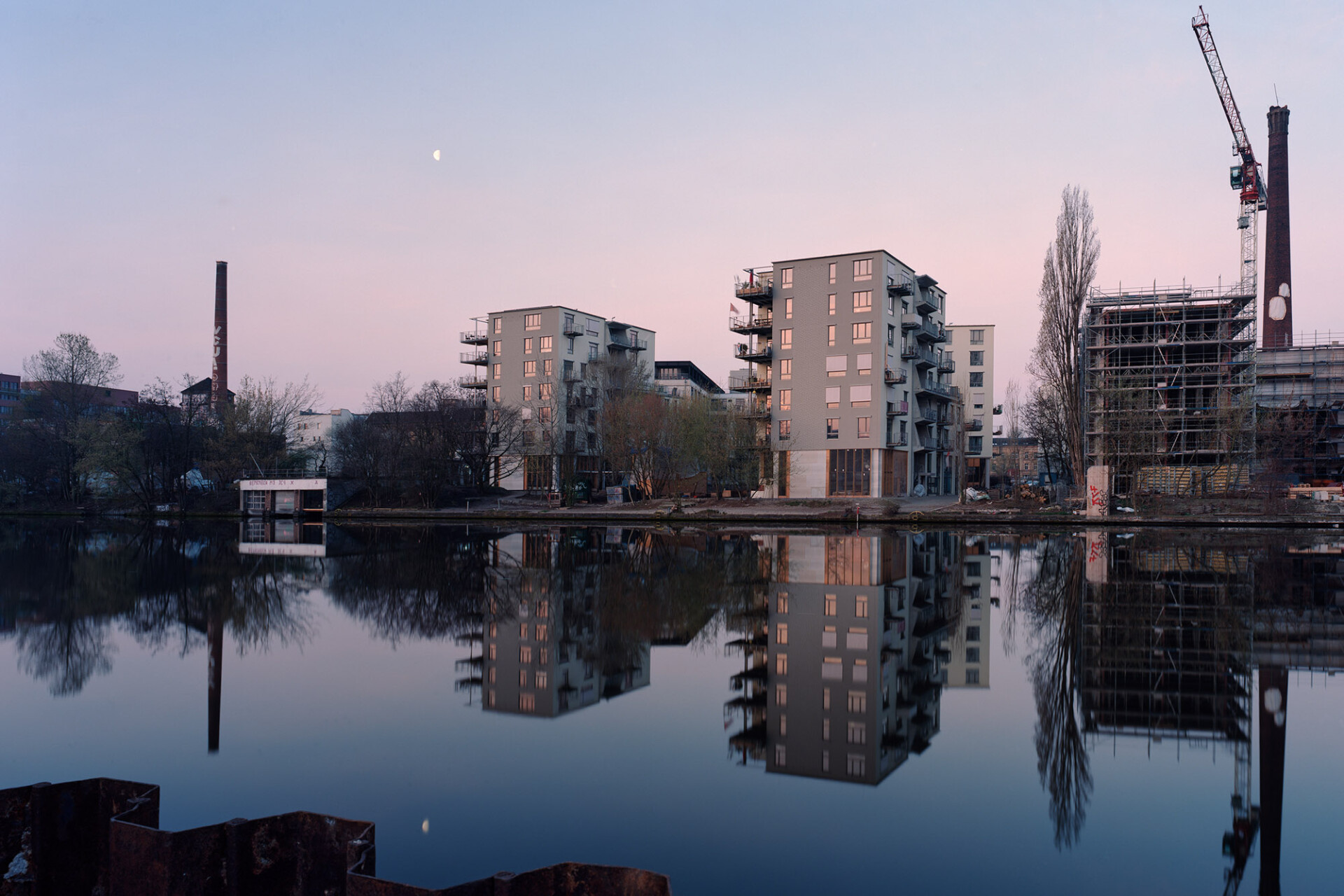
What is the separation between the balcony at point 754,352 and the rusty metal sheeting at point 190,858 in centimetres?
5625

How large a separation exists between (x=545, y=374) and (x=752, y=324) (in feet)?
72.7

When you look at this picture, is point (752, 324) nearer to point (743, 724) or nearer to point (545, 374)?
point (545, 374)

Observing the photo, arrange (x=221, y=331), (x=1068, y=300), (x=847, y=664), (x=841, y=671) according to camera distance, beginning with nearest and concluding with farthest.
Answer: (x=841, y=671) → (x=847, y=664) → (x=1068, y=300) → (x=221, y=331)

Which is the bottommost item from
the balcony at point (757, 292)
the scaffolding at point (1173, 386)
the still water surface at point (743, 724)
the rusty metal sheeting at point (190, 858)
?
the still water surface at point (743, 724)

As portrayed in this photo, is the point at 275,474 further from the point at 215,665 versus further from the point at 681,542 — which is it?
the point at 215,665

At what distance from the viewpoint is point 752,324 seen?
60.1 meters

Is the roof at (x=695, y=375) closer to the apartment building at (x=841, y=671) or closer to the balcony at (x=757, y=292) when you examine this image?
the balcony at (x=757, y=292)

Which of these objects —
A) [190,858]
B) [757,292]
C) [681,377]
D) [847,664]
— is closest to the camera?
[190,858]

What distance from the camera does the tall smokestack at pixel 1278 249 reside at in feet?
228

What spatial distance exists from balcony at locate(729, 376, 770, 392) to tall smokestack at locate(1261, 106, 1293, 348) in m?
45.4

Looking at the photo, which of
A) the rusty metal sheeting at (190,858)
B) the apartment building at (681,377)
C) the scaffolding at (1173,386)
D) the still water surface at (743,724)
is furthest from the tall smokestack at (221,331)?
the rusty metal sheeting at (190,858)

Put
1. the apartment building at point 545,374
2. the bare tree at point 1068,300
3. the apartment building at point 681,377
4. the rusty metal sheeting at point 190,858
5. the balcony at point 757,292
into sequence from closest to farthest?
the rusty metal sheeting at point 190,858 < the bare tree at point 1068,300 < the balcony at point 757,292 < the apartment building at point 545,374 < the apartment building at point 681,377

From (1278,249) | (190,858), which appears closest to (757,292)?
(1278,249)

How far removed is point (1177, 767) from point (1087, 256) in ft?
153
